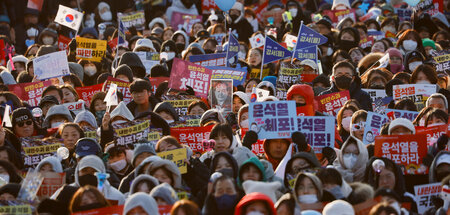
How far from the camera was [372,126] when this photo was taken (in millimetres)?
10836

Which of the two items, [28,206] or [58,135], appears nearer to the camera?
[28,206]

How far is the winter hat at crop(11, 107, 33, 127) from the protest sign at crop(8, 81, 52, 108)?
1992 millimetres

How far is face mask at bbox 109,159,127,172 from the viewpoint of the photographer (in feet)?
34.1

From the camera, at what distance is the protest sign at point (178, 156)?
984 centimetres

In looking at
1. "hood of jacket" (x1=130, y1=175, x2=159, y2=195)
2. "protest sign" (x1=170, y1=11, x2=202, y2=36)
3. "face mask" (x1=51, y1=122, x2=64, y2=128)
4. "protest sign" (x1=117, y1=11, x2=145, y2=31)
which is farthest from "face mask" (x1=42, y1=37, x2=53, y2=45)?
"hood of jacket" (x1=130, y1=175, x2=159, y2=195)

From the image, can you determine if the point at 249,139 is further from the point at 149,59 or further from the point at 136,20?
the point at 136,20

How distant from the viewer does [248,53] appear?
16000 millimetres

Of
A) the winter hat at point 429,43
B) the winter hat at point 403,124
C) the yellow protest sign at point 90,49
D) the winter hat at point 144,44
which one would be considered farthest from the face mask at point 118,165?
the winter hat at point 429,43

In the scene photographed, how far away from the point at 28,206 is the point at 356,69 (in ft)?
22.8

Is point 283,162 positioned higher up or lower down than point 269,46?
lower down

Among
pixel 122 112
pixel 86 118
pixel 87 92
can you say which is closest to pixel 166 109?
pixel 122 112

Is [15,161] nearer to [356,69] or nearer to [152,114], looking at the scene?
[152,114]

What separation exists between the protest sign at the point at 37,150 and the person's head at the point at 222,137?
1.54 meters

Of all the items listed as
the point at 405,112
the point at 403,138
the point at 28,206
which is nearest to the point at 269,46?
the point at 405,112
